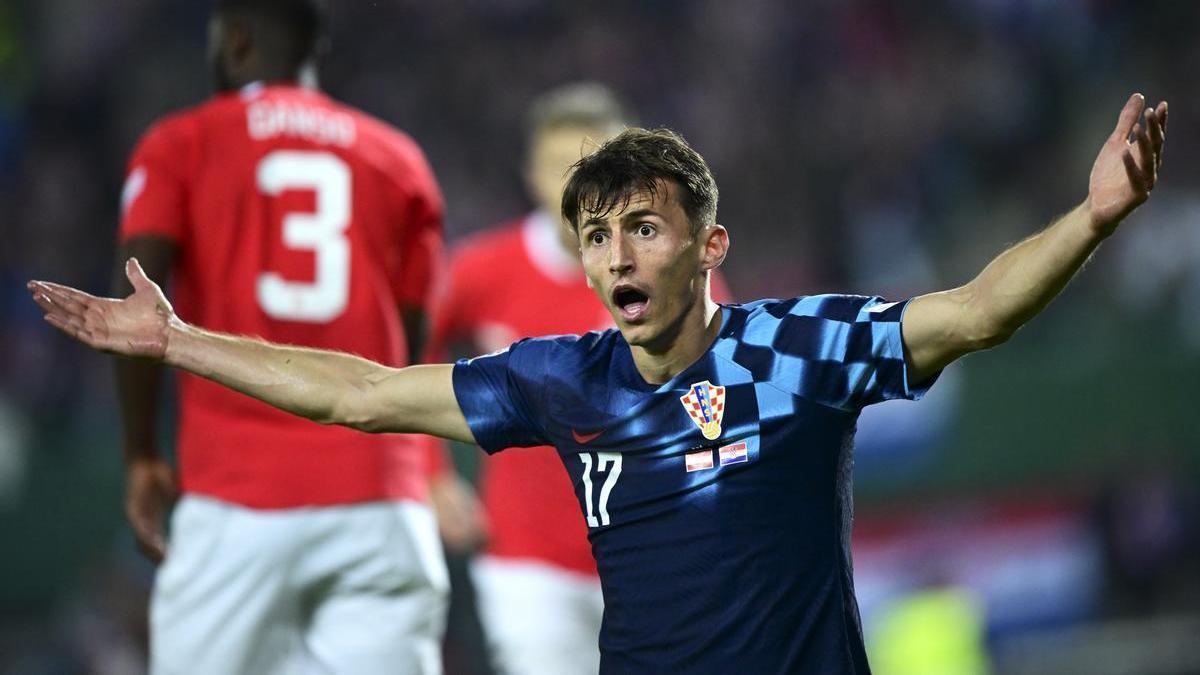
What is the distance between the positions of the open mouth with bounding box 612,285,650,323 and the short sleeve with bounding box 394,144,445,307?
5.44ft

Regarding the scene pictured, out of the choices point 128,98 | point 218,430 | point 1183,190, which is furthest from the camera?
point 128,98

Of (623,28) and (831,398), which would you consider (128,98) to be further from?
(831,398)

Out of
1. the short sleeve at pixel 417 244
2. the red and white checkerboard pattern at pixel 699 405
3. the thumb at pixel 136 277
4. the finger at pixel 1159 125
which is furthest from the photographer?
the short sleeve at pixel 417 244

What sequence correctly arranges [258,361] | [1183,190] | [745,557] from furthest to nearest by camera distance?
[1183,190]
[258,361]
[745,557]

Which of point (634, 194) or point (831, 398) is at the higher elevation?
point (634, 194)

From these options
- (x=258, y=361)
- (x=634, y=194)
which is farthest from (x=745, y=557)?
(x=258, y=361)

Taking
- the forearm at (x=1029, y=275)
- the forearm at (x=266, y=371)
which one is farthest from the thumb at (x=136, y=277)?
the forearm at (x=1029, y=275)

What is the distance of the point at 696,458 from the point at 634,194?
1.73 feet

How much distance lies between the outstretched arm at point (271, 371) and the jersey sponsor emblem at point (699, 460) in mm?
503

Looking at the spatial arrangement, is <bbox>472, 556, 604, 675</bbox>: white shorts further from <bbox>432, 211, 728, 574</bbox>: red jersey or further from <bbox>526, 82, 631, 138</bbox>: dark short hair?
<bbox>526, 82, 631, 138</bbox>: dark short hair

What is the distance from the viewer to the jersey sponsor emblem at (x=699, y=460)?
3.20m

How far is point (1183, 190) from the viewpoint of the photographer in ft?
38.5

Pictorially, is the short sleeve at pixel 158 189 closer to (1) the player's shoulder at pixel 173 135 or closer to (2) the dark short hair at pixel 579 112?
(1) the player's shoulder at pixel 173 135

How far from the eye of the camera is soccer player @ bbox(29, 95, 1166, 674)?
3109 mm
